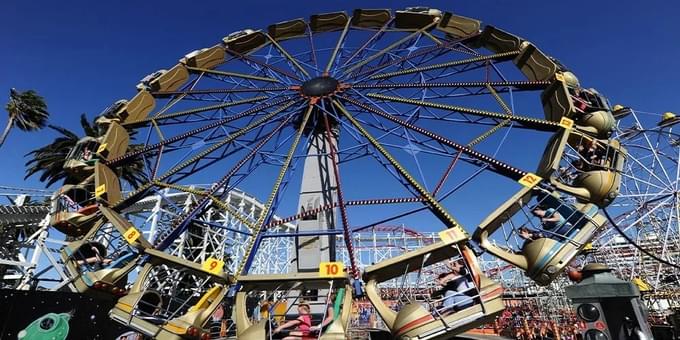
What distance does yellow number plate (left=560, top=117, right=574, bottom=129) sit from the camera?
9.88 metres

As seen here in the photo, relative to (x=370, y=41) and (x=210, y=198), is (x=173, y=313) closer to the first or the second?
(x=210, y=198)

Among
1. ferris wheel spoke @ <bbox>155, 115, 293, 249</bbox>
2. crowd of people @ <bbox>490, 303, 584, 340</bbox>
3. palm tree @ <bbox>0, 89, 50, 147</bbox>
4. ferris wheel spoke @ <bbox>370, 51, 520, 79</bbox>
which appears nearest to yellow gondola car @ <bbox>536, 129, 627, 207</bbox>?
ferris wheel spoke @ <bbox>370, 51, 520, 79</bbox>

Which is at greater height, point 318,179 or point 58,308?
point 318,179

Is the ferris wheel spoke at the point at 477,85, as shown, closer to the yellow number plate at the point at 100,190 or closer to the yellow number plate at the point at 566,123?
the yellow number plate at the point at 566,123

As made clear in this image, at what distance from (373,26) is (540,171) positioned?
10396mm

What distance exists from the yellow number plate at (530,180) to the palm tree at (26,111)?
Answer: 37.9 meters

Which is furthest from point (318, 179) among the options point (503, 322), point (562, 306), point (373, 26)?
point (562, 306)

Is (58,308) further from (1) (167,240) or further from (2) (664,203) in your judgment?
(2) (664,203)

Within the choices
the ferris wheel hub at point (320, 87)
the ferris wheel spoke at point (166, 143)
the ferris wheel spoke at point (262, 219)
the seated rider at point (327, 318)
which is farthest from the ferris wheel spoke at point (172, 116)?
the seated rider at point (327, 318)

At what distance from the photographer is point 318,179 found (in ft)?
42.4

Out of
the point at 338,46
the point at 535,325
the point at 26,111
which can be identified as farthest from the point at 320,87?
the point at 26,111

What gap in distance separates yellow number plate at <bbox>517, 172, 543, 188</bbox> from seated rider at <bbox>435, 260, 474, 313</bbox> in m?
2.79

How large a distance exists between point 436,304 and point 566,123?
A: 6.59m

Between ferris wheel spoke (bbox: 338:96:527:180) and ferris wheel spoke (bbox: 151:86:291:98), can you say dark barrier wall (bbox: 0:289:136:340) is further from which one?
ferris wheel spoke (bbox: 338:96:527:180)
